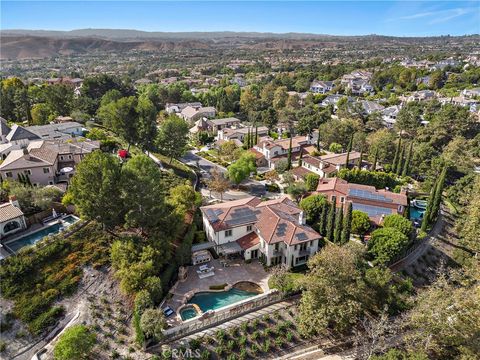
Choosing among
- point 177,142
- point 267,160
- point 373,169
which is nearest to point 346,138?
point 373,169

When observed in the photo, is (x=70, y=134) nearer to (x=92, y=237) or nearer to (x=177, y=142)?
(x=177, y=142)

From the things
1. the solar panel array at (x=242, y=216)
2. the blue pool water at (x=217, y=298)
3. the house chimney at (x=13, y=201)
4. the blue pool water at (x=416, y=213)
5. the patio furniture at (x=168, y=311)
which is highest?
the house chimney at (x=13, y=201)

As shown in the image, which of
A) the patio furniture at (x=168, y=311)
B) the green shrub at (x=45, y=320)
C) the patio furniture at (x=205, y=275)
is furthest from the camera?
the patio furniture at (x=205, y=275)

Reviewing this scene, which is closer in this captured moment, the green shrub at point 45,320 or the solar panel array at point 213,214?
the green shrub at point 45,320

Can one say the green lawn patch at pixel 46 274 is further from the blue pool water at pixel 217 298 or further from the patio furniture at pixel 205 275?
the blue pool water at pixel 217 298

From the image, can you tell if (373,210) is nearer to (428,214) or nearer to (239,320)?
(428,214)

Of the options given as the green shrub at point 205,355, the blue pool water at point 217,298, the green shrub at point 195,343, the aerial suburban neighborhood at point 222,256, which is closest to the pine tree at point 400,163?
the aerial suburban neighborhood at point 222,256

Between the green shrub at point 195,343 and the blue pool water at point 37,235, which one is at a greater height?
the blue pool water at point 37,235

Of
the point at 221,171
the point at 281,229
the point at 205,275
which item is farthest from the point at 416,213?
the point at 205,275
